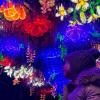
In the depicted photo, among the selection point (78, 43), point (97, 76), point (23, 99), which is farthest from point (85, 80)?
point (23, 99)

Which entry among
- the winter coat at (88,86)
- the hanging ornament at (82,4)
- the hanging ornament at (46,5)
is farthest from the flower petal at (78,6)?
the winter coat at (88,86)

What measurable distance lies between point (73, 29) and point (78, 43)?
20 cm

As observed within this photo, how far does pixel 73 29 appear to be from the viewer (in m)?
5.53

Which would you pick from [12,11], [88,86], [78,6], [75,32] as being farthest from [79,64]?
[12,11]

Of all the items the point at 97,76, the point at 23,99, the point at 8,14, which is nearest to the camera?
the point at 97,76

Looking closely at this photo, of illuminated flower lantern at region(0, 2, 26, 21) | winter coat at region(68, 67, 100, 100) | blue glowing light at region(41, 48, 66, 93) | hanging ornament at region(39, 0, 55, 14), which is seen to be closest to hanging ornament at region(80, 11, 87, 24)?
hanging ornament at region(39, 0, 55, 14)

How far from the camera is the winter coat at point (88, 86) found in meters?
4.01

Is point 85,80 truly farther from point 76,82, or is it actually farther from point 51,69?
point 51,69

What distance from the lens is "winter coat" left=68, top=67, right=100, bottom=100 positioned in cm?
401

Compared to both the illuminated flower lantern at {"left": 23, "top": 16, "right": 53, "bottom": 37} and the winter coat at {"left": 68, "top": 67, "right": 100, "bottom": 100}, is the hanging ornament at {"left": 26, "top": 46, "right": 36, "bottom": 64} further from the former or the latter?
the winter coat at {"left": 68, "top": 67, "right": 100, "bottom": 100}

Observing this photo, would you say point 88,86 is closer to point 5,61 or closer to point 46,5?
point 46,5

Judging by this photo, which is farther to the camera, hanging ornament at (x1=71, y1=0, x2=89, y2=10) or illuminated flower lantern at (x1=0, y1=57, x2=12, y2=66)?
illuminated flower lantern at (x1=0, y1=57, x2=12, y2=66)

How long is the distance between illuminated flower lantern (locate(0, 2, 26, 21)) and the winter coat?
1.73m

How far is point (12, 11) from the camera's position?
552cm
